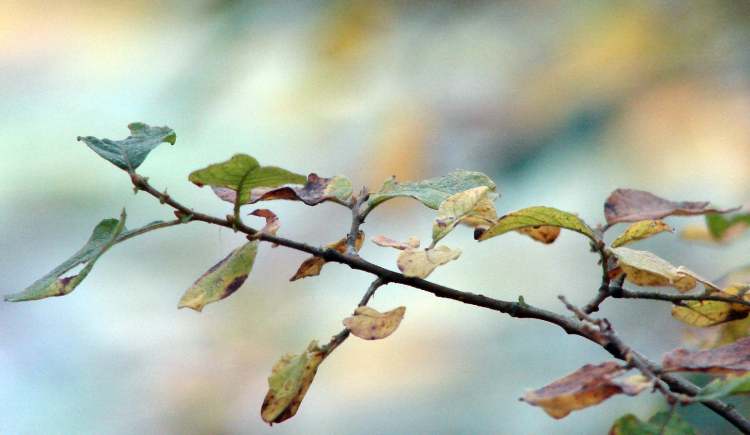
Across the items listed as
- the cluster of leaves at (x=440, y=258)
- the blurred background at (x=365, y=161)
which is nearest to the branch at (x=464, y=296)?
the cluster of leaves at (x=440, y=258)

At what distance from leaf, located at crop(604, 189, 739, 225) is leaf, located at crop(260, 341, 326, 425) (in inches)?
7.6

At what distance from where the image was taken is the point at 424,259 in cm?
43

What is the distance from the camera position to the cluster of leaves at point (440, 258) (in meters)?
0.36

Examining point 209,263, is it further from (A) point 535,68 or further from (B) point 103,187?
(A) point 535,68

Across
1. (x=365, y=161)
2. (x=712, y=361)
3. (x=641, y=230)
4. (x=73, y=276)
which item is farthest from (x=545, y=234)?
(x=365, y=161)

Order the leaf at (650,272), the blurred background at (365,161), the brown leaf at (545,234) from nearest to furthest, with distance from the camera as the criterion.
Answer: the leaf at (650,272) → the brown leaf at (545,234) → the blurred background at (365,161)

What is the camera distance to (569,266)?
2141 millimetres

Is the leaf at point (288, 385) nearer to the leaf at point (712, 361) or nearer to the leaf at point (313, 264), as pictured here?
the leaf at point (313, 264)

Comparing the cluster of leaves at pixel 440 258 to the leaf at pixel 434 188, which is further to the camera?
the leaf at pixel 434 188

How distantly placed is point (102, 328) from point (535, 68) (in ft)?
5.26

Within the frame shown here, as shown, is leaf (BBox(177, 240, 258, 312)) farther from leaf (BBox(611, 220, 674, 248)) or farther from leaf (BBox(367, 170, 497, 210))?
leaf (BBox(611, 220, 674, 248))

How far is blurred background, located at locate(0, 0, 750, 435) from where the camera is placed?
1.97 m

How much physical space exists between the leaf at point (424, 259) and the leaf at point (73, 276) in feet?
0.48

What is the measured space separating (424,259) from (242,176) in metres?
0.11
